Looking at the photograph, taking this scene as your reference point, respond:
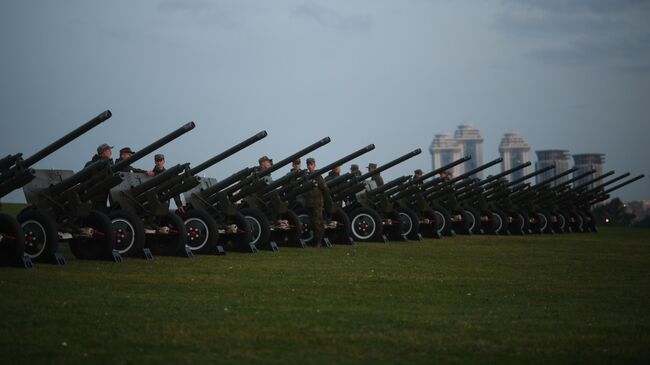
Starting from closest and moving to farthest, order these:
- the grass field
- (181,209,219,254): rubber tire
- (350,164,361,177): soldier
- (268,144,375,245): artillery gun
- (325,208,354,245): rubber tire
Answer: the grass field, (181,209,219,254): rubber tire, (268,144,375,245): artillery gun, (325,208,354,245): rubber tire, (350,164,361,177): soldier

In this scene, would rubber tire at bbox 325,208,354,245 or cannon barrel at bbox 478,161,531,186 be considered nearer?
rubber tire at bbox 325,208,354,245

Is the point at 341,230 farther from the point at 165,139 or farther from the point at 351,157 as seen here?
the point at 165,139

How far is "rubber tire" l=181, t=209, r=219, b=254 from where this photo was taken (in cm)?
1980

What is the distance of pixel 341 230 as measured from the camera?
25953 mm

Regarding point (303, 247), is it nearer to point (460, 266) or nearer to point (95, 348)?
point (460, 266)

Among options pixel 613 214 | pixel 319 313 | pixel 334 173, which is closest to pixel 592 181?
pixel 613 214

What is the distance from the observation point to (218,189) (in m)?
21.2

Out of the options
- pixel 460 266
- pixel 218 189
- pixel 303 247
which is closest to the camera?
pixel 460 266

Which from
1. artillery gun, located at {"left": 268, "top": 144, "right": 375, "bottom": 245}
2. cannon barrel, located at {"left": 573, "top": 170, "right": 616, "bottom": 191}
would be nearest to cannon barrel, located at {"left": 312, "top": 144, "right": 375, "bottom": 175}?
artillery gun, located at {"left": 268, "top": 144, "right": 375, "bottom": 245}

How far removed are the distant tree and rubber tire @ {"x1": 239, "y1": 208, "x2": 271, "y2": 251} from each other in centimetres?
4366

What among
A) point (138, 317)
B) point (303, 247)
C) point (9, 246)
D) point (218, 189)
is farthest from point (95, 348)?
point (303, 247)

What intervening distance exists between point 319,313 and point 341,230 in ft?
50.1

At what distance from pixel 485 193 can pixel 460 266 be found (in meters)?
19.6

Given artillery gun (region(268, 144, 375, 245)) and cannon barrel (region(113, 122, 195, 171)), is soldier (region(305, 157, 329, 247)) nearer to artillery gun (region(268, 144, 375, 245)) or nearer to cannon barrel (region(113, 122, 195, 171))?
artillery gun (region(268, 144, 375, 245))
